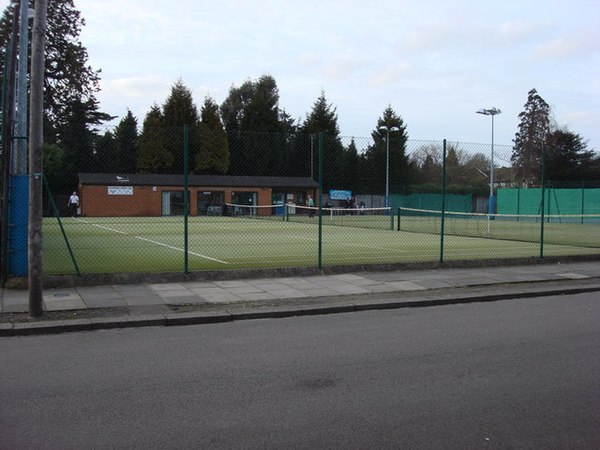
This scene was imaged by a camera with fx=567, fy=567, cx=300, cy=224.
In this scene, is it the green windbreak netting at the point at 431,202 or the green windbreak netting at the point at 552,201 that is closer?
the green windbreak netting at the point at 431,202

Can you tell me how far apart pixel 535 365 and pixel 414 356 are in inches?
48.7

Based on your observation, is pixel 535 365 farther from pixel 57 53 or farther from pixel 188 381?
pixel 57 53

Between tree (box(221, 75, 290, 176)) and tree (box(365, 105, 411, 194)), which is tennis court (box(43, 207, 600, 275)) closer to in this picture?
tree (box(365, 105, 411, 194))

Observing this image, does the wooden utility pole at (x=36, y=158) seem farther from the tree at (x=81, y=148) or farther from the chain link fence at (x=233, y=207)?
the tree at (x=81, y=148)

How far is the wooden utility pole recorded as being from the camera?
7.81 meters

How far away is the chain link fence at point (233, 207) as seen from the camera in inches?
527

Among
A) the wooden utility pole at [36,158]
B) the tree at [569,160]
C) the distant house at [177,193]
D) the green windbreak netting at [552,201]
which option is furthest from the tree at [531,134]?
the wooden utility pole at [36,158]

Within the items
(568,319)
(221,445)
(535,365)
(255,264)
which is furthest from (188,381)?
(255,264)

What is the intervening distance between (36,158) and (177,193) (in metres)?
11.2

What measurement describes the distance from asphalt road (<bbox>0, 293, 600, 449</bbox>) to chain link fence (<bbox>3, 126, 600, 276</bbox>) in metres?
4.41

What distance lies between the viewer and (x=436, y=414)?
4.50 meters

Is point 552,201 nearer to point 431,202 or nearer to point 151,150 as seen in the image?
point 431,202

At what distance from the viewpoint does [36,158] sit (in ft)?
26.0

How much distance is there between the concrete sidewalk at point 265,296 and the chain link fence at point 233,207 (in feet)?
3.39
